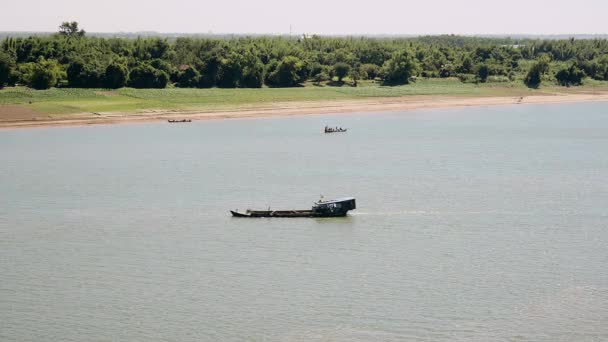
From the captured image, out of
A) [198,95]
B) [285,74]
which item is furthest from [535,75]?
[198,95]

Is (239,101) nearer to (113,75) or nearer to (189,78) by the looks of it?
(189,78)

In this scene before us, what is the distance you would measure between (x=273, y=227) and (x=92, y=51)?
8358 cm

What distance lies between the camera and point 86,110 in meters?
104

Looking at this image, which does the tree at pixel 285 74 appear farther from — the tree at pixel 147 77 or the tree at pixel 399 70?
the tree at pixel 147 77

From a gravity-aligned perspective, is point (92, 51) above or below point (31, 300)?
above

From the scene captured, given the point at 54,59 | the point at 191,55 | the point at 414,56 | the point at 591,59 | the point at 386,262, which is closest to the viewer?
the point at 386,262

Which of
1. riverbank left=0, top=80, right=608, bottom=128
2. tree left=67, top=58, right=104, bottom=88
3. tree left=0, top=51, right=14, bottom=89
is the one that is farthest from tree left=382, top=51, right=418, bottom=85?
tree left=0, top=51, right=14, bottom=89

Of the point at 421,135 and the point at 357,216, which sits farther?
the point at 421,135

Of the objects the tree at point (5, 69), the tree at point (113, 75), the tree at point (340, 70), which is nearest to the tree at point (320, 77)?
the tree at point (340, 70)

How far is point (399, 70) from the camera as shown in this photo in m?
141

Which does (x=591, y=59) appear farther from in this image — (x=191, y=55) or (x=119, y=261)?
(x=119, y=261)

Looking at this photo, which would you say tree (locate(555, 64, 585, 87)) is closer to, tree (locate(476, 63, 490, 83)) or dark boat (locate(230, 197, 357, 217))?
tree (locate(476, 63, 490, 83))

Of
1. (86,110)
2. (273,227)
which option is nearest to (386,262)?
(273,227)

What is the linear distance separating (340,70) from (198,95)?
27.2 m
